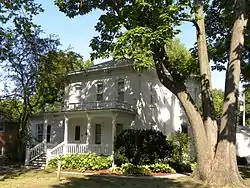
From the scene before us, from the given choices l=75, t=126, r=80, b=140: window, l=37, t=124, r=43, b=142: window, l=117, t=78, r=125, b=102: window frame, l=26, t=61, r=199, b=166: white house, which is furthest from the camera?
l=37, t=124, r=43, b=142: window

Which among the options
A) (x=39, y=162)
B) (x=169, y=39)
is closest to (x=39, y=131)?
(x=39, y=162)

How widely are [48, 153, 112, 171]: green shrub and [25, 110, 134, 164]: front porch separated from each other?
1691 mm

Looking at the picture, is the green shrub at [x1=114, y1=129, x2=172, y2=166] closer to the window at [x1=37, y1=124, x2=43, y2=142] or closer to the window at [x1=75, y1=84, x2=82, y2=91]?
the window at [x1=75, y1=84, x2=82, y2=91]

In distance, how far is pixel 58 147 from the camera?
26.5m

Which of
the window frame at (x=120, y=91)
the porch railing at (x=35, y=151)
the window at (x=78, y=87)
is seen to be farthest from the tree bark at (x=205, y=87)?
the porch railing at (x=35, y=151)

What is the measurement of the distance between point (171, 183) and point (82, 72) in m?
15.6

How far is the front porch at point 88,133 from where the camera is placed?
2558 centimetres

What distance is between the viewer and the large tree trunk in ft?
49.0

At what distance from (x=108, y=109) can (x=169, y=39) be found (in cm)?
Answer: 1107

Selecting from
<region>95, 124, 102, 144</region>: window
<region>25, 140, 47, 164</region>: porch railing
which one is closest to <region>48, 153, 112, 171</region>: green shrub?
<region>25, 140, 47, 164</region>: porch railing

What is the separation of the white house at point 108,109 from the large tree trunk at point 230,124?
10225 mm

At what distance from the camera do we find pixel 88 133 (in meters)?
26.5

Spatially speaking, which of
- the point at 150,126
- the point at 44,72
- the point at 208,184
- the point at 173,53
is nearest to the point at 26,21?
the point at 44,72

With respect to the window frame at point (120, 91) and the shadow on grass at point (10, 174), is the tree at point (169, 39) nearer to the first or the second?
the shadow on grass at point (10, 174)
